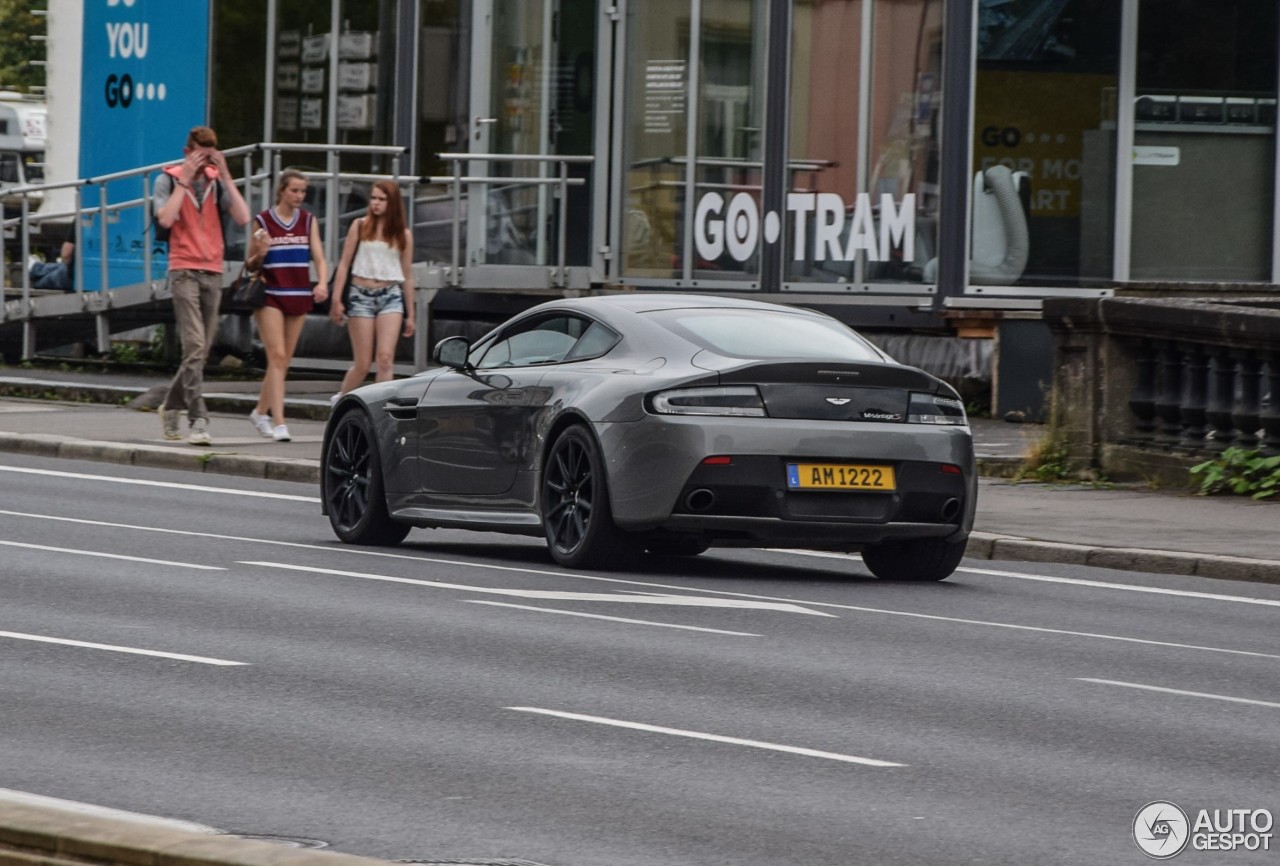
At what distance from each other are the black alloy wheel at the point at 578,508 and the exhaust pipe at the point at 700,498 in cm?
41

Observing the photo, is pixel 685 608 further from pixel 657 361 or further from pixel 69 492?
pixel 69 492

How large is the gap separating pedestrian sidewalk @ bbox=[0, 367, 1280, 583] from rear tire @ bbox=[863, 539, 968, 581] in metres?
1.40

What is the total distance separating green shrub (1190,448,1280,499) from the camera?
16016 mm

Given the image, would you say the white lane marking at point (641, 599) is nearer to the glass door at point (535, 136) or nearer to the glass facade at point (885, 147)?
the glass facade at point (885, 147)

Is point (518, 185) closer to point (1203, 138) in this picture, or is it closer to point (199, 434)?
point (1203, 138)

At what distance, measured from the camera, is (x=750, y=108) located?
24.0 metres

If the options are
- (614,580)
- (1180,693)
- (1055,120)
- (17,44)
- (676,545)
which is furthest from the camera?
(17,44)

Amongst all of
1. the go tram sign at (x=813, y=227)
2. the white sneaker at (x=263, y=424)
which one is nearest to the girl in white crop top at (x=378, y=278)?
the white sneaker at (x=263, y=424)

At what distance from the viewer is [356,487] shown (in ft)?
45.0

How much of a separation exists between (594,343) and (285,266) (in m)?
7.05

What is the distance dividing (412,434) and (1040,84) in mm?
11165

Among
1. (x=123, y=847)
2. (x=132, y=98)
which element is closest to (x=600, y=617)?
(x=123, y=847)

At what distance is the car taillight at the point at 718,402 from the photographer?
1171cm

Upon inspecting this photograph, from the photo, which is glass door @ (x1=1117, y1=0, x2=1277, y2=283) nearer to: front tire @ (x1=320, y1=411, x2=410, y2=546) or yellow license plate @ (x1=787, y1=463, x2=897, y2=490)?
front tire @ (x1=320, y1=411, x2=410, y2=546)
